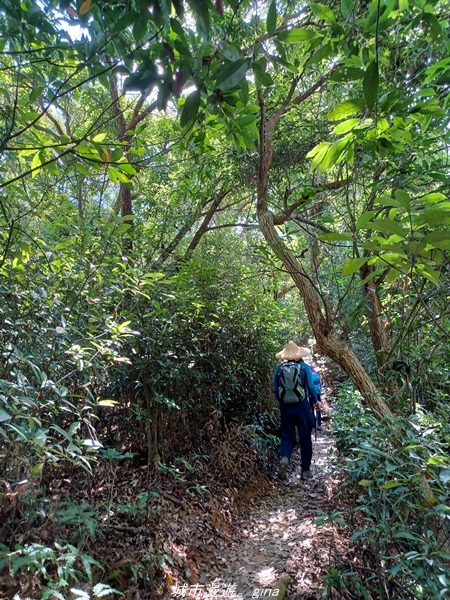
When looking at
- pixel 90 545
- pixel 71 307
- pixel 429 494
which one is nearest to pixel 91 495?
pixel 90 545

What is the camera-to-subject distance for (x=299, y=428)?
5016 mm

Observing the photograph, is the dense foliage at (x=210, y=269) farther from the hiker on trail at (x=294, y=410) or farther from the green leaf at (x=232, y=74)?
the hiker on trail at (x=294, y=410)

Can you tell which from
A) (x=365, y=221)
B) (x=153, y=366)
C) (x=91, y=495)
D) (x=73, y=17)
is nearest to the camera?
(x=365, y=221)

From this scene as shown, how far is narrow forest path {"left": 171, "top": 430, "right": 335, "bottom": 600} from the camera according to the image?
9.03ft

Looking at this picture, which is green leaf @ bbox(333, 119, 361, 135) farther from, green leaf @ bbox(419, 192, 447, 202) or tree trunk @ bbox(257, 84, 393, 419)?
tree trunk @ bbox(257, 84, 393, 419)

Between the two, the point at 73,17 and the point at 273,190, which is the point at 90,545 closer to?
the point at 73,17

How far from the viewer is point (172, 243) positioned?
5.78 meters

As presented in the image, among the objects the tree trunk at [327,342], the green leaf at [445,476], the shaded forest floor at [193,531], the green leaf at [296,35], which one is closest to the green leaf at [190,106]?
the green leaf at [296,35]

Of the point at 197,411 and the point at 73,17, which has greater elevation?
the point at 73,17

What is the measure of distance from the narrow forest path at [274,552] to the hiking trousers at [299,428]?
17.5 inches

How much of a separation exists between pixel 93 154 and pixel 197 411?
3539 mm

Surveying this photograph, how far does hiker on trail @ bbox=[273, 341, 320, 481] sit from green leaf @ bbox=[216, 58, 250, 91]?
435 centimetres

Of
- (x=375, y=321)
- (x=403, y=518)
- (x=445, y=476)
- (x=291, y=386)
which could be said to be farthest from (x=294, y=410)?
(x=445, y=476)

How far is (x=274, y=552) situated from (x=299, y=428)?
6.22ft
